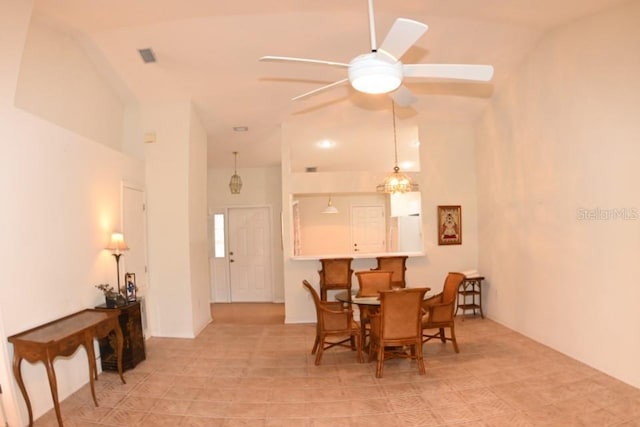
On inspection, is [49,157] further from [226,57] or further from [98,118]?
[226,57]

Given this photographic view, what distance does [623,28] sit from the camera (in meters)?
3.33

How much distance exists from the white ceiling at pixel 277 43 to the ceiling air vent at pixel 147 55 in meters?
0.07

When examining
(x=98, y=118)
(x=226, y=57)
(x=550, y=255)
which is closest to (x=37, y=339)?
(x=98, y=118)

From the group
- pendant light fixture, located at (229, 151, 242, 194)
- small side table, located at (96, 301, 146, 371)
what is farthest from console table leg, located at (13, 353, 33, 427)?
pendant light fixture, located at (229, 151, 242, 194)

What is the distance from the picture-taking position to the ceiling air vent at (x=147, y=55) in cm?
411

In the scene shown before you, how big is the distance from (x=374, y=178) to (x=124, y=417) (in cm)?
448

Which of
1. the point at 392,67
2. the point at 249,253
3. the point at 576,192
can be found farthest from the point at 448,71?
the point at 249,253

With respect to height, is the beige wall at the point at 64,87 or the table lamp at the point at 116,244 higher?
the beige wall at the point at 64,87

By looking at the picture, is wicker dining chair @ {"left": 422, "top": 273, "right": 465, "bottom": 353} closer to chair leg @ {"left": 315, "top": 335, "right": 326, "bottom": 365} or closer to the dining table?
the dining table

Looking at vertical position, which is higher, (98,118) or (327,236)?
(98,118)

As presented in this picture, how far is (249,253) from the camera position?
793 centimetres

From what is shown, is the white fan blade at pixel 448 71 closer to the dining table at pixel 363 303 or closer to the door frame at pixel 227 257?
the dining table at pixel 363 303

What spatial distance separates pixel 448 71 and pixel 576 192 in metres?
2.45

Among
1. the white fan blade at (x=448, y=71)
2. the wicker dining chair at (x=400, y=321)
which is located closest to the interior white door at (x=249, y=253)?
the wicker dining chair at (x=400, y=321)
